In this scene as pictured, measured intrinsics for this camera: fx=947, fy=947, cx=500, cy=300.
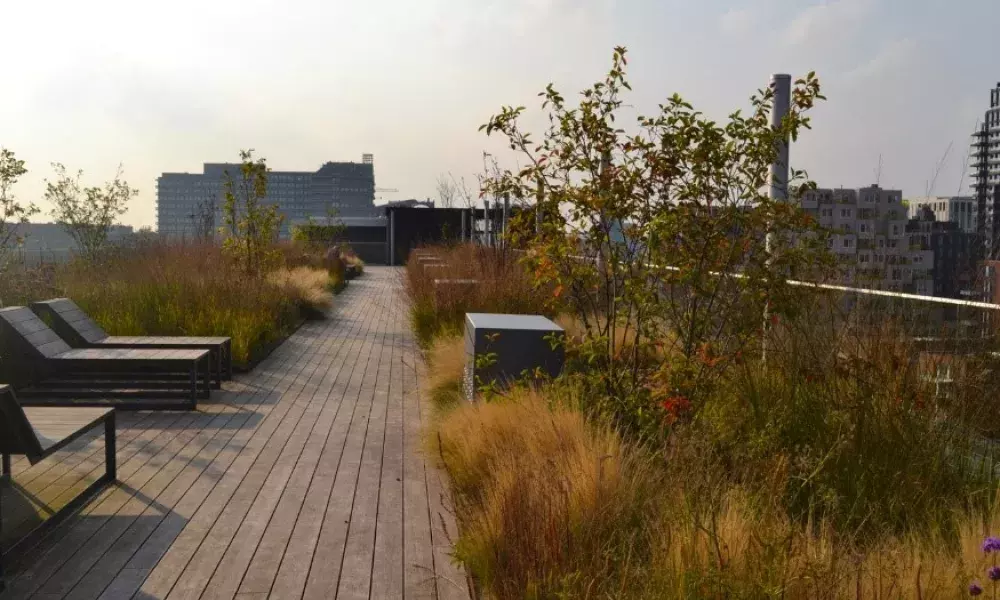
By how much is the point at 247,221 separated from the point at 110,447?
30.7ft

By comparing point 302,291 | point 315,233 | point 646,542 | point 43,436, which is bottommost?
point 646,542

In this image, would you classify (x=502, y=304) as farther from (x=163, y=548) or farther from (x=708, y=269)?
(x=163, y=548)

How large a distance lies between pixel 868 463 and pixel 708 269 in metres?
1.32

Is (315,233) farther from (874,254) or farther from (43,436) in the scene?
(43,436)

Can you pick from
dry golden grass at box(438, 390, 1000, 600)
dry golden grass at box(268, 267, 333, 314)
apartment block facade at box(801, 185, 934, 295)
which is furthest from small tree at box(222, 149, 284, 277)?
dry golden grass at box(438, 390, 1000, 600)

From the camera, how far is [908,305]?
455cm

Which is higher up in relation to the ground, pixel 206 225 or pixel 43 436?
pixel 206 225

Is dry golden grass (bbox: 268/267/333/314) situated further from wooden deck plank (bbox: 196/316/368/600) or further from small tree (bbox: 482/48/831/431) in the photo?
small tree (bbox: 482/48/831/431)

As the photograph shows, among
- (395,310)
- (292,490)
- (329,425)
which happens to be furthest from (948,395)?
(395,310)

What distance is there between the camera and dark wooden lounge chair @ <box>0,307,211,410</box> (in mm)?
6023

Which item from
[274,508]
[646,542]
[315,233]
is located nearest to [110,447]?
[274,508]

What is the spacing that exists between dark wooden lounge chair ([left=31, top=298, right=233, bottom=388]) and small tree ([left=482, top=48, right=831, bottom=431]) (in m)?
3.10

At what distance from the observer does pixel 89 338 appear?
22.2 feet

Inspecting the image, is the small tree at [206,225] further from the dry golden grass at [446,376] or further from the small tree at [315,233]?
the dry golden grass at [446,376]
